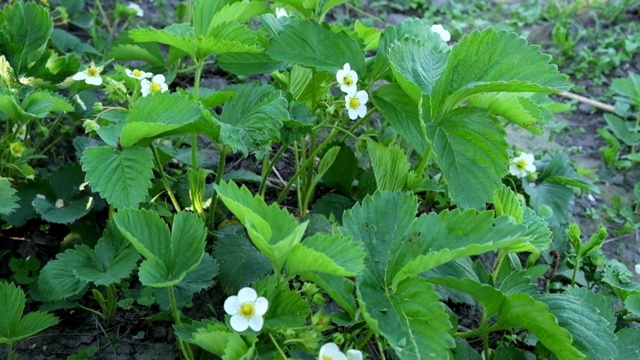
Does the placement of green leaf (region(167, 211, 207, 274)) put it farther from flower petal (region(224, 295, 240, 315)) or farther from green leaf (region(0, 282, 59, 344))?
green leaf (region(0, 282, 59, 344))

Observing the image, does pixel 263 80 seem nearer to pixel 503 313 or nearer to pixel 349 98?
pixel 349 98

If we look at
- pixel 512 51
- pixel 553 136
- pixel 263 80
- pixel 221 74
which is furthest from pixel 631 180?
pixel 221 74

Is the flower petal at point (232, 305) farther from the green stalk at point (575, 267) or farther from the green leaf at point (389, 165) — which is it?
the green stalk at point (575, 267)

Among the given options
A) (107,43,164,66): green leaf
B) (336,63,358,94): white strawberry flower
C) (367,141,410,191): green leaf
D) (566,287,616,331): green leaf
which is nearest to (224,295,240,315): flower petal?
(367,141,410,191): green leaf

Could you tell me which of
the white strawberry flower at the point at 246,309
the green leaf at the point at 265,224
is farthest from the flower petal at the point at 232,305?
the green leaf at the point at 265,224

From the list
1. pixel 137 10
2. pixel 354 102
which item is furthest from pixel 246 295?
pixel 137 10
